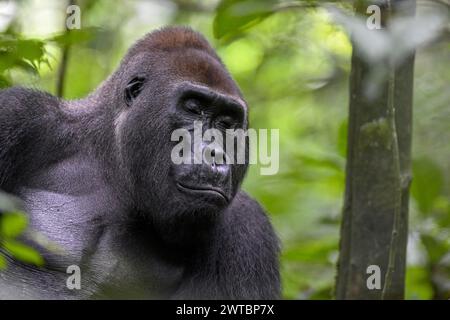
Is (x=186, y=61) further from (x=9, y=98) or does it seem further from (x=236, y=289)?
(x=236, y=289)

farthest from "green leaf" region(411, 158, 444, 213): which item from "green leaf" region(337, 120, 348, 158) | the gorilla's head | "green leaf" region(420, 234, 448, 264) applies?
the gorilla's head

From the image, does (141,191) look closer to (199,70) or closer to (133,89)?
(133,89)

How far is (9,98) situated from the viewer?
4.80 m

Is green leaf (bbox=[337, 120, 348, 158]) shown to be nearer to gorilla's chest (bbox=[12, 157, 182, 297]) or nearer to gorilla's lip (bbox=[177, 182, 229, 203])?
gorilla's lip (bbox=[177, 182, 229, 203])

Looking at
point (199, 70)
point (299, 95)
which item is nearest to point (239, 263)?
point (199, 70)

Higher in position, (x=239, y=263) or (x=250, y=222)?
(x=250, y=222)

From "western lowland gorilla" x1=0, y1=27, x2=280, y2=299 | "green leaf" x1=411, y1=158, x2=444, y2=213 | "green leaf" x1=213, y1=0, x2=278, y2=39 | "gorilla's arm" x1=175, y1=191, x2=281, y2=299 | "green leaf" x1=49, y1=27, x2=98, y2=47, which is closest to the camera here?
"green leaf" x1=213, y1=0, x2=278, y2=39

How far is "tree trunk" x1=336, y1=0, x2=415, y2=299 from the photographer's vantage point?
15.2 feet

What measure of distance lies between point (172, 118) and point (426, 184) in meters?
1.88

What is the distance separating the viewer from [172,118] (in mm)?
4629

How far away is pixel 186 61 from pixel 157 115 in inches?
15.1

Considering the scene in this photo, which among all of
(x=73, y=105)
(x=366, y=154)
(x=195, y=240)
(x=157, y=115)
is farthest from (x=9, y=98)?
(x=366, y=154)
